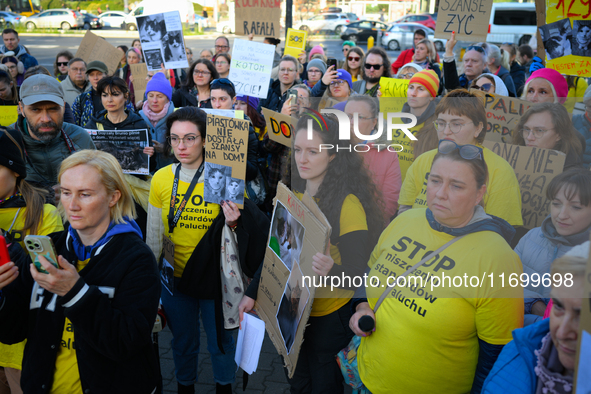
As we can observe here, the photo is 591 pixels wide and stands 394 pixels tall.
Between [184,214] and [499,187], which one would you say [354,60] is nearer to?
[184,214]

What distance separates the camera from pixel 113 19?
3347cm

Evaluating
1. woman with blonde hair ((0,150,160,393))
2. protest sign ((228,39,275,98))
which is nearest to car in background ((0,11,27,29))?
protest sign ((228,39,275,98))

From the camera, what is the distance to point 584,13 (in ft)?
11.0

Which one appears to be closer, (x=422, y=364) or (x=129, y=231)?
(x=422, y=364)

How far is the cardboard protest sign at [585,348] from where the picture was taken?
97 cm

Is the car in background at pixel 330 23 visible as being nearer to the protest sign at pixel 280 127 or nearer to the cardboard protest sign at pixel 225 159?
the protest sign at pixel 280 127

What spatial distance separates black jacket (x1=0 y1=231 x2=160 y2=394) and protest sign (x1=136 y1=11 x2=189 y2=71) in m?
4.56

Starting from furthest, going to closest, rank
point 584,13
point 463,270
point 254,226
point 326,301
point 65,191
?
1. point 584,13
2. point 254,226
3. point 326,301
4. point 65,191
5. point 463,270

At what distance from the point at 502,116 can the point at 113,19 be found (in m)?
36.7

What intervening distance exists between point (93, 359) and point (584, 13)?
→ 3.94m

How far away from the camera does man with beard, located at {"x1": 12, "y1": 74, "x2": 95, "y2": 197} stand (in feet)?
10.4

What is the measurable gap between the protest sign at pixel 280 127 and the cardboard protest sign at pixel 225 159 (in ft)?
0.84

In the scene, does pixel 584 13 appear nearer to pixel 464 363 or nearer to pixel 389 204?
pixel 389 204

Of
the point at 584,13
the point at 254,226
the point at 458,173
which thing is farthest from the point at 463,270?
the point at 584,13
